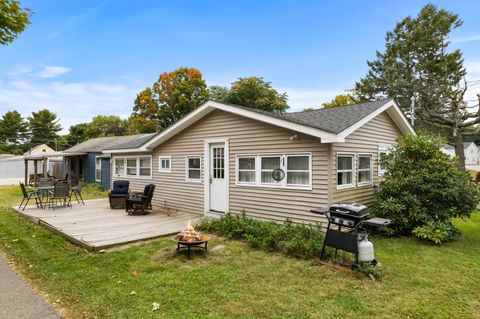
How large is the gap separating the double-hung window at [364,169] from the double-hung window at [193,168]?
4.83m

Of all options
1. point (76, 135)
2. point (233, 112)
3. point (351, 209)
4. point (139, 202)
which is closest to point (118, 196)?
point (139, 202)

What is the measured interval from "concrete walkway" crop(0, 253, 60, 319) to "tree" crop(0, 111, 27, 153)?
51.3 m

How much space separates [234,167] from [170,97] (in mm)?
27408

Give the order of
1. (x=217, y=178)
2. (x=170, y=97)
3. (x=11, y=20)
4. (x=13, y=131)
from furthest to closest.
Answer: (x=13, y=131) → (x=170, y=97) → (x=217, y=178) → (x=11, y=20)

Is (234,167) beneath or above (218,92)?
beneath

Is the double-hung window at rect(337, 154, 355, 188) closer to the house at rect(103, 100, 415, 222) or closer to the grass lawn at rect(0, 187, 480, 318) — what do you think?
the house at rect(103, 100, 415, 222)

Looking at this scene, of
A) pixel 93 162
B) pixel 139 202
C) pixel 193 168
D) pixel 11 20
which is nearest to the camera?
pixel 11 20

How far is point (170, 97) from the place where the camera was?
33.3 metres

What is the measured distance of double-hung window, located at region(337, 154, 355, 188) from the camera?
271 inches

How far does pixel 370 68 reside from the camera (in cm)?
2848

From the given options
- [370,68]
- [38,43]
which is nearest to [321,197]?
[38,43]

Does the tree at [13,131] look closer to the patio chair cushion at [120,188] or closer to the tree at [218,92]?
the tree at [218,92]

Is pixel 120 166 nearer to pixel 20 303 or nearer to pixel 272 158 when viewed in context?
pixel 272 158

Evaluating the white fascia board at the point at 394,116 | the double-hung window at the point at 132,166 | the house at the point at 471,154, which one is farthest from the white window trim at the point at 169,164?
the house at the point at 471,154
